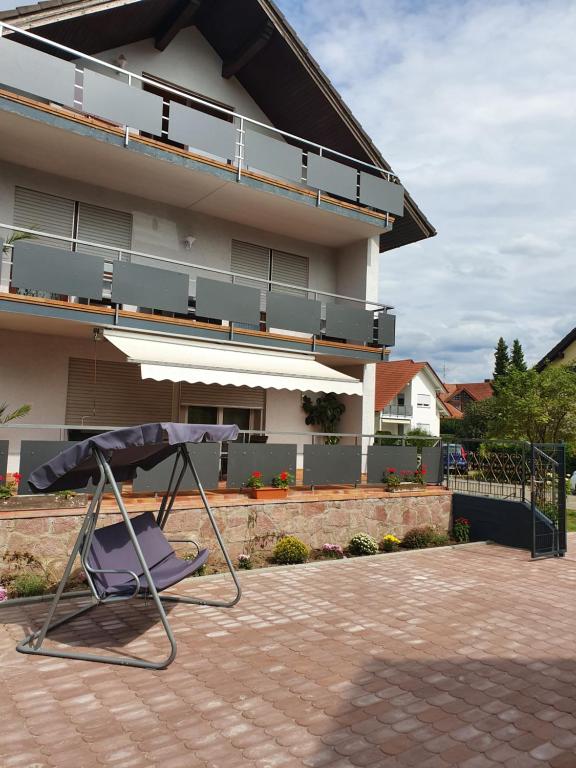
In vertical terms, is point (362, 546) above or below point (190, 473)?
below

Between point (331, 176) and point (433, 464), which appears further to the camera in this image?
point (331, 176)

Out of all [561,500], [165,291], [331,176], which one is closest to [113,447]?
[165,291]

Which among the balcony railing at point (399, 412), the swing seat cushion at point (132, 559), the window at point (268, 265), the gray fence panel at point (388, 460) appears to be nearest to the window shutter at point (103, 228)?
the window at point (268, 265)

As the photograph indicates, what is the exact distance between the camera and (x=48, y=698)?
588 cm

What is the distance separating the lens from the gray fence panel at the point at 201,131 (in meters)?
14.5

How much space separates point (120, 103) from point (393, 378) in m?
48.4

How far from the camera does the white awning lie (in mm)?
12695

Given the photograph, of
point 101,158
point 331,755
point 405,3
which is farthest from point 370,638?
point 101,158

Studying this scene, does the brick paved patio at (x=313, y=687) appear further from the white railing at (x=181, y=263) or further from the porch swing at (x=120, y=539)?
the white railing at (x=181, y=263)

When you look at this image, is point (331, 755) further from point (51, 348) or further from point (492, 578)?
point (51, 348)

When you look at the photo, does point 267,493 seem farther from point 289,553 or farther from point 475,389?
point 475,389

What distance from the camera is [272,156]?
52.4 feet

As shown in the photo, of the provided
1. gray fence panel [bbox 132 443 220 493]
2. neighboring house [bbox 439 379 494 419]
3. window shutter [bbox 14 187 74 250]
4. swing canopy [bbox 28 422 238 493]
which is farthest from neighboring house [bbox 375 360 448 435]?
swing canopy [bbox 28 422 238 493]

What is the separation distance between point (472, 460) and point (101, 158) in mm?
12032
